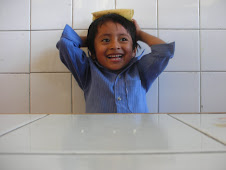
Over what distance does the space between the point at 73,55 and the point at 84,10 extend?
0.30m

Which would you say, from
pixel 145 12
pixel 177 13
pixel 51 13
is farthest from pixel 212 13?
pixel 51 13

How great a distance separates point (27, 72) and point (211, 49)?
37.0 inches

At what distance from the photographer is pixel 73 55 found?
819mm

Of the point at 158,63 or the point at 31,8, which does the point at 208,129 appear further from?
the point at 31,8

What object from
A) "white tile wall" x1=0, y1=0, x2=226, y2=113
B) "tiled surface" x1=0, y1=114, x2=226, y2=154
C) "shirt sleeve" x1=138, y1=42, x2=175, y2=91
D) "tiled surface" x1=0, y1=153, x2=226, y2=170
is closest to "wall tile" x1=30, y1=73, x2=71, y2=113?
"white tile wall" x1=0, y1=0, x2=226, y2=113

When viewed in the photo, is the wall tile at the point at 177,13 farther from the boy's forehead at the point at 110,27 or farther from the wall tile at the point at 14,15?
the wall tile at the point at 14,15

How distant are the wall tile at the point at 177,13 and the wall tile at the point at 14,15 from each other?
0.67 m

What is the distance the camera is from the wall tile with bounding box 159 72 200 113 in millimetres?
993

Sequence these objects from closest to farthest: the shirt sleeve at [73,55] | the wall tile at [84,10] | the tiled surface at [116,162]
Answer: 1. the tiled surface at [116,162]
2. the shirt sleeve at [73,55]
3. the wall tile at [84,10]

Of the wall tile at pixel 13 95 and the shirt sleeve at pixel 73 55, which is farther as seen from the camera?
the wall tile at pixel 13 95

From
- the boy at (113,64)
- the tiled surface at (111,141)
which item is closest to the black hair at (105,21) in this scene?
the boy at (113,64)

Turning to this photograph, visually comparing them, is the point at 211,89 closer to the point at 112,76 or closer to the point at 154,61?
the point at 154,61

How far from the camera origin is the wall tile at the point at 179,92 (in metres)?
0.99

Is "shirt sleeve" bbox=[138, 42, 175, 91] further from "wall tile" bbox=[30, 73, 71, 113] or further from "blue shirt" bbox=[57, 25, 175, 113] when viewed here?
"wall tile" bbox=[30, 73, 71, 113]
